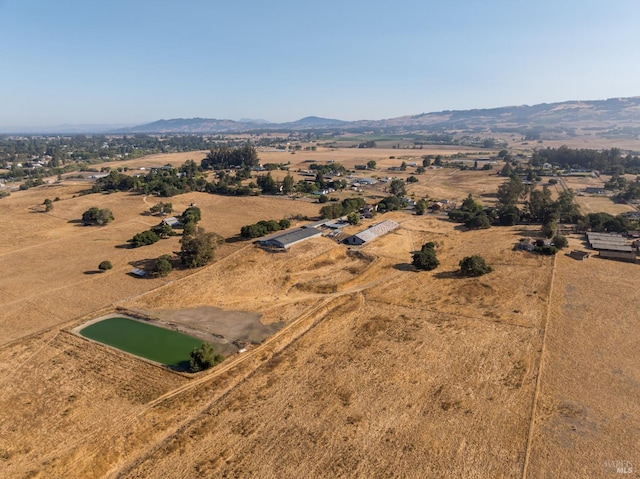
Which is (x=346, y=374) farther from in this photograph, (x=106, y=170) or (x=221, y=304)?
(x=106, y=170)

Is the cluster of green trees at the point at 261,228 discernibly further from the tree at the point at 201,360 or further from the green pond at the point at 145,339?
the tree at the point at 201,360

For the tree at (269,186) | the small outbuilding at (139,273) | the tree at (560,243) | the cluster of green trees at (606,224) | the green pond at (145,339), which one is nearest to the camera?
the green pond at (145,339)

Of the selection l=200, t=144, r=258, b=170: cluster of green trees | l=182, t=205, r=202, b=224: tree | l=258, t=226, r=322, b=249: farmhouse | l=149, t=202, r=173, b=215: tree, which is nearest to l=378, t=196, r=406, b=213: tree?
l=258, t=226, r=322, b=249: farmhouse

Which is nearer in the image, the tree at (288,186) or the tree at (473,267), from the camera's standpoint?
the tree at (473,267)

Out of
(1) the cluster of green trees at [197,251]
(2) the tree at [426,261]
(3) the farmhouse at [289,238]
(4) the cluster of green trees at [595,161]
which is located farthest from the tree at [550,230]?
(4) the cluster of green trees at [595,161]

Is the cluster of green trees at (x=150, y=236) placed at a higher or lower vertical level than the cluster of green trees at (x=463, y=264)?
higher

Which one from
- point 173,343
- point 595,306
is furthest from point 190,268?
point 595,306

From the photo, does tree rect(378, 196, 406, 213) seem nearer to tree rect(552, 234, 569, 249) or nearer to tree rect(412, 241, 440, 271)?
tree rect(412, 241, 440, 271)
